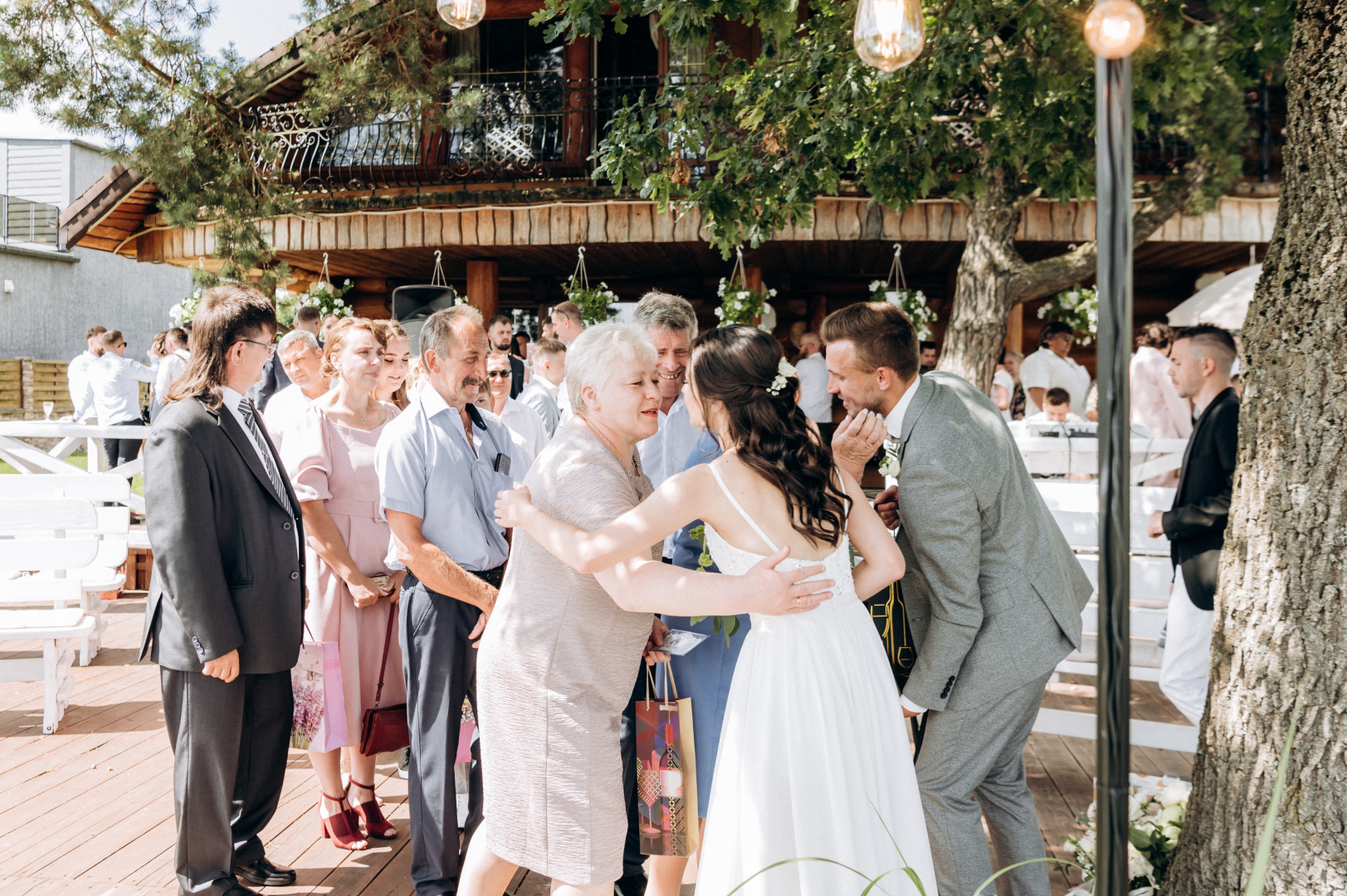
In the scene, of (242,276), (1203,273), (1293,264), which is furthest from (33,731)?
(1203,273)

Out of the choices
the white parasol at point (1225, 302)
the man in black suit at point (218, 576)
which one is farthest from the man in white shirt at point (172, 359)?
the white parasol at point (1225, 302)

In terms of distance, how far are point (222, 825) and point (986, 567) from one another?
232 cm

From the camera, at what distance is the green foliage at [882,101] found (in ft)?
13.8

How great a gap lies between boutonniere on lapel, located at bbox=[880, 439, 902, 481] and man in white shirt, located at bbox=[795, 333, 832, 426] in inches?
305

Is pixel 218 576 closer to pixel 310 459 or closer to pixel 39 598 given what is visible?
pixel 310 459

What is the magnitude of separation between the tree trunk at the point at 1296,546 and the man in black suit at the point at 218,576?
258cm

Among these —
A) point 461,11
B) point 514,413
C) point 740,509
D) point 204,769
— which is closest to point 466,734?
point 204,769

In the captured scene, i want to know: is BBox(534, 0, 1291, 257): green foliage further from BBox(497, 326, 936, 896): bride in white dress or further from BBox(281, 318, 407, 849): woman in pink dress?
BBox(497, 326, 936, 896): bride in white dress

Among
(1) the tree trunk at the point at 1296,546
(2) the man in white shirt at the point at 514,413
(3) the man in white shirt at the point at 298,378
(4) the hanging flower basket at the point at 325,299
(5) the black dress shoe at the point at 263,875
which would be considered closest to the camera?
(1) the tree trunk at the point at 1296,546

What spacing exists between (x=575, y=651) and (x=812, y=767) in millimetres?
603

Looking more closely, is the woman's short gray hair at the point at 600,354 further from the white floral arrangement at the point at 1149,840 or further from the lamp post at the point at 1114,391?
the white floral arrangement at the point at 1149,840

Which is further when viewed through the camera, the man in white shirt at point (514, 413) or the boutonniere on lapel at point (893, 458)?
the man in white shirt at point (514, 413)

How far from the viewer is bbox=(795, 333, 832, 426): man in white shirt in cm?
1056

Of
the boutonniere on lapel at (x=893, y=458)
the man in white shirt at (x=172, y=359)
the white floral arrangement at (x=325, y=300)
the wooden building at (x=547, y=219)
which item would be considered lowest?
the boutonniere on lapel at (x=893, y=458)
